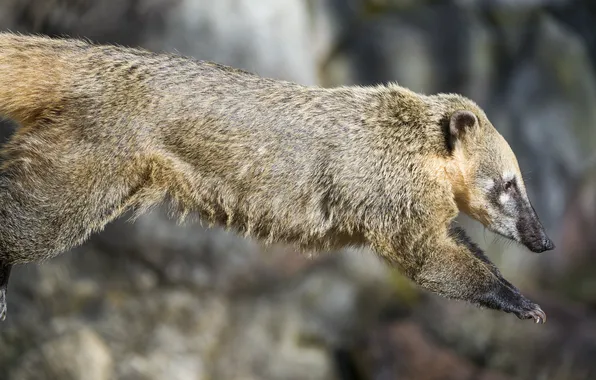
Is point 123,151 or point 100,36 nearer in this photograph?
point 123,151

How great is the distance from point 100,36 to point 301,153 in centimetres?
534

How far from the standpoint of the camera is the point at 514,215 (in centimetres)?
564

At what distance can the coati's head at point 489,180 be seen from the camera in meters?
5.57

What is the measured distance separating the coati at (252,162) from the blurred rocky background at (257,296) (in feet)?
14.8

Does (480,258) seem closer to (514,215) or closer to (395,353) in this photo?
(514,215)

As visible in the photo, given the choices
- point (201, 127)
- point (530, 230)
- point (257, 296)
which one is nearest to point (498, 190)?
point (530, 230)

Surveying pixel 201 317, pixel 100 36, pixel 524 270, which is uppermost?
pixel 100 36

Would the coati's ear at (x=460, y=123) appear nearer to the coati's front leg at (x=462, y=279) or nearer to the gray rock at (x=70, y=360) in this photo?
the coati's front leg at (x=462, y=279)

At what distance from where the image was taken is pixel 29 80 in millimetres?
5078

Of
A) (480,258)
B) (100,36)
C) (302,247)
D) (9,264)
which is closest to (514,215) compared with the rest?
(480,258)

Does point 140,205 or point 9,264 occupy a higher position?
point 140,205

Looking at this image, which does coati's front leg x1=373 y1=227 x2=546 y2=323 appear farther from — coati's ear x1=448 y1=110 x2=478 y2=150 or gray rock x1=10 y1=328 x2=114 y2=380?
gray rock x1=10 y1=328 x2=114 y2=380

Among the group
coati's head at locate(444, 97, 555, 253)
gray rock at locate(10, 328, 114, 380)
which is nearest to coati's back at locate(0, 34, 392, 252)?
coati's head at locate(444, 97, 555, 253)

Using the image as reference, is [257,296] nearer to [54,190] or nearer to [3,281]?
[3,281]
